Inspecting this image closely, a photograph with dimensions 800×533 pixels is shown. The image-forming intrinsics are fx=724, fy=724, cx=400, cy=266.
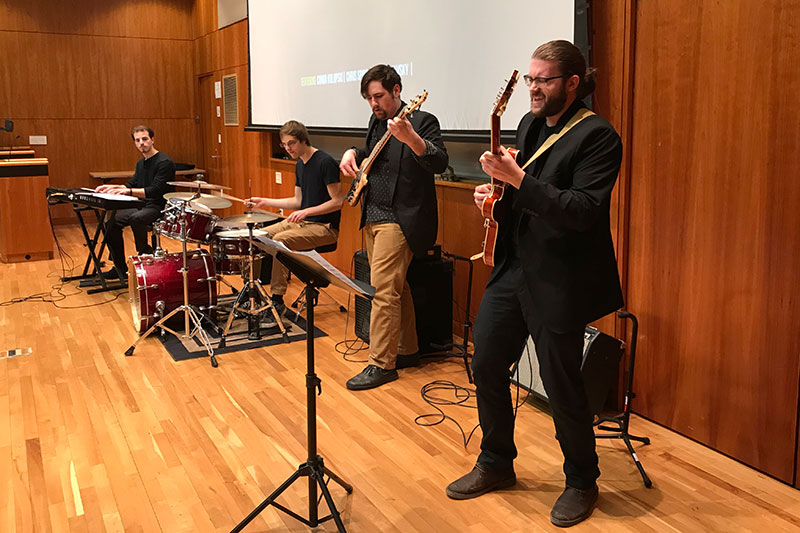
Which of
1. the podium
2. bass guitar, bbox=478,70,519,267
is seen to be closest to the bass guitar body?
bass guitar, bbox=478,70,519,267

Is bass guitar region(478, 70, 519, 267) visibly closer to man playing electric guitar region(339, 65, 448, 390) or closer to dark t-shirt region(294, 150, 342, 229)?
man playing electric guitar region(339, 65, 448, 390)

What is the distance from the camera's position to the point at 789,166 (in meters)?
2.63

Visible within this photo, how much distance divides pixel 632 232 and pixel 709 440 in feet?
3.14

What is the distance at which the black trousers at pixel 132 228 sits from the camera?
572 centimetres

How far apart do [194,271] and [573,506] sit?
3031 millimetres

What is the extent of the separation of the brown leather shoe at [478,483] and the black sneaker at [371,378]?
115 cm

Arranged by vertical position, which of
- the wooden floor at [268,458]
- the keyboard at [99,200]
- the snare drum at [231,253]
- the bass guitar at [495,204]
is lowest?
the wooden floor at [268,458]

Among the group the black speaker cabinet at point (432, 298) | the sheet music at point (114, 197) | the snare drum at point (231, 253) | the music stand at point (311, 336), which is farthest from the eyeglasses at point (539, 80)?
the sheet music at point (114, 197)

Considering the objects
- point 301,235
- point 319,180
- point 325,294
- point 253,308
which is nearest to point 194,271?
point 253,308

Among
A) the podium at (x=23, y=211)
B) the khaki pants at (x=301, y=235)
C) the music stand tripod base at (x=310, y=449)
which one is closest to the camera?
the music stand tripod base at (x=310, y=449)

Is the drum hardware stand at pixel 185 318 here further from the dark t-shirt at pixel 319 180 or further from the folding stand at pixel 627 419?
the folding stand at pixel 627 419

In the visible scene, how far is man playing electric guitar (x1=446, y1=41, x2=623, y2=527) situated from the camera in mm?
2260

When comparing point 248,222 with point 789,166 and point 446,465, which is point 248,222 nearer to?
point 446,465

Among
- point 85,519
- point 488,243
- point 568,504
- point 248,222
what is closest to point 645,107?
point 488,243
